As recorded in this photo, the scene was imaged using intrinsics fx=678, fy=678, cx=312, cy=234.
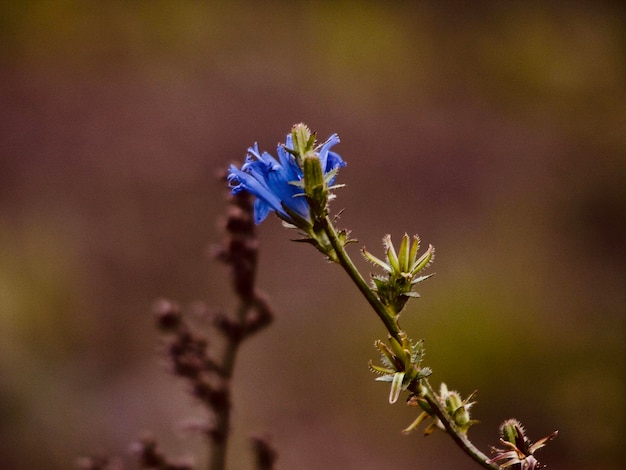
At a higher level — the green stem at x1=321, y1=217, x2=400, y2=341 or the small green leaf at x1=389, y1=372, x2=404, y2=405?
the green stem at x1=321, y1=217, x2=400, y2=341

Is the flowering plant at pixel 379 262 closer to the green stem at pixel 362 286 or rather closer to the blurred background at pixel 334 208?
the green stem at pixel 362 286

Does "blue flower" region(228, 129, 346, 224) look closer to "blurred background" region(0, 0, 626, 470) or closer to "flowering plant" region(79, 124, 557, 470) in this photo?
"flowering plant" region(79, 124, 557, 470)

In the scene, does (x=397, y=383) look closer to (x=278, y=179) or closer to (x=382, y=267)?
(x=382, y=267)

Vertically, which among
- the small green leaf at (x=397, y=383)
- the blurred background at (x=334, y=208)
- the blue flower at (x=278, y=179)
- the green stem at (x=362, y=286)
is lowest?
the small green leaf at (x=397, y=383)

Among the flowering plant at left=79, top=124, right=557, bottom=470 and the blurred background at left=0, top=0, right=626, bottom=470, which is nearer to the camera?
the flowering plant at left=79, top=124, right=557, bottom=470

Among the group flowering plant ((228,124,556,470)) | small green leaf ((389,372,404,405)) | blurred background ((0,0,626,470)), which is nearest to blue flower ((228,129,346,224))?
flowering plant ((228,124,556,470))

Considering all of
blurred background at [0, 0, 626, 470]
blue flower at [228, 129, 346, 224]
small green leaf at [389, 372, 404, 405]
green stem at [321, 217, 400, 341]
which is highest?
blurred background at [0, 0, 626, 470]

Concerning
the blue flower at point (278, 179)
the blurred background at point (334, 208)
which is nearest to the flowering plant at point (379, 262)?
the blue flower at point (278, 179)

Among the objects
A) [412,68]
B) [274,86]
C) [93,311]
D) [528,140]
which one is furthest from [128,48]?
[528,140]

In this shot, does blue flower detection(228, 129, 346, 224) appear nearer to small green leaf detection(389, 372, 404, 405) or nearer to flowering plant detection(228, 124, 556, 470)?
flowering plant detection(228, 124, 556, 470)
